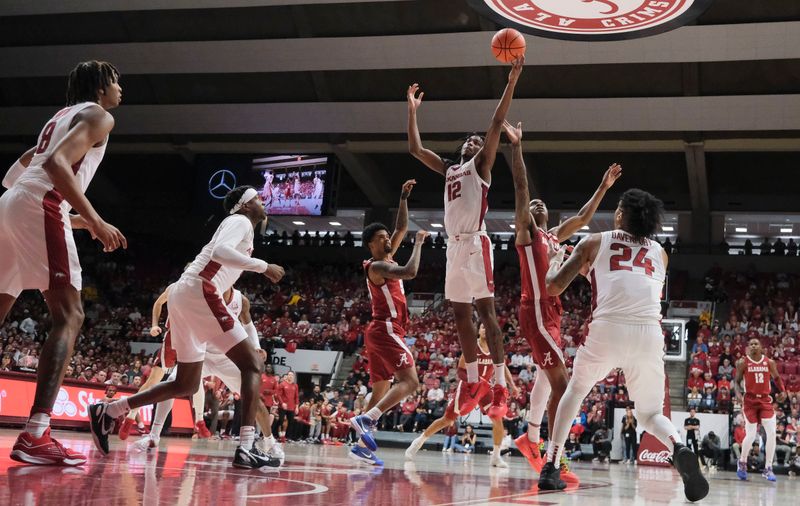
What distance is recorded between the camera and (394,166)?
102 ft

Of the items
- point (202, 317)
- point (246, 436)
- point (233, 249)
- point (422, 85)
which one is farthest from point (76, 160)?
point (422, 85)

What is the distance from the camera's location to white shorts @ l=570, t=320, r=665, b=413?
16.1ft

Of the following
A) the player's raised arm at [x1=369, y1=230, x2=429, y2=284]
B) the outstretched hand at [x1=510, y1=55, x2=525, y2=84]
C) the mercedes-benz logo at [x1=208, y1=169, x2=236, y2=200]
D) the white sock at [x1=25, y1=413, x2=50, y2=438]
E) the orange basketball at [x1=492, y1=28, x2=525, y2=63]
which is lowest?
the white sock at [x1=25, y1=413, x2=50, y2=438]

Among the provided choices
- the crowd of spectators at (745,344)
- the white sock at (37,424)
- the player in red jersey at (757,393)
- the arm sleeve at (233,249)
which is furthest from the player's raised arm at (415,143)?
the crowd of spectators at (745,344)

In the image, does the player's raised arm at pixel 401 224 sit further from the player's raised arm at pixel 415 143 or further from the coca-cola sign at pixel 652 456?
the coca-cola sign at pixel 652 456

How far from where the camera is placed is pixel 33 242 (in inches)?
171

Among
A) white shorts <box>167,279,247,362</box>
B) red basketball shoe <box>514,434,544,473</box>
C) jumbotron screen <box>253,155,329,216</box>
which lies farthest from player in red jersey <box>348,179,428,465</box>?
jumbotron screen <box>253,155,329,216</box>

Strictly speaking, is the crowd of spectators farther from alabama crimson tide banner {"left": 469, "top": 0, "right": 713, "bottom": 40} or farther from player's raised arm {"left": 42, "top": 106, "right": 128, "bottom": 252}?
player's raised arm {"left": 42, "top": 106, "right": 128, "bottom": 252}

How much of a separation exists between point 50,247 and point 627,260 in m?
3.47

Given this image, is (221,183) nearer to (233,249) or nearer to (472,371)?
(472,371)

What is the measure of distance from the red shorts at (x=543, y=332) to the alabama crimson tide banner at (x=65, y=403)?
646 centimetres

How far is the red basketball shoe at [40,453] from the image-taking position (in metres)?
4.36

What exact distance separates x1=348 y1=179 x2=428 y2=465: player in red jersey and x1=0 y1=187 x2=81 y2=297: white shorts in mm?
3508

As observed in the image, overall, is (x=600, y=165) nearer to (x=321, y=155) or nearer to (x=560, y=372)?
(x=321, y=155)
